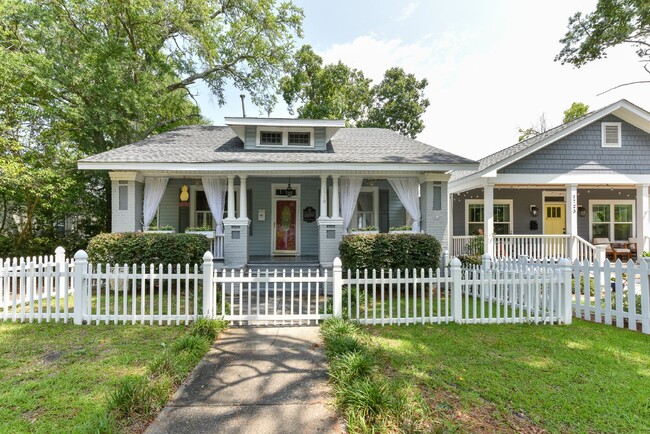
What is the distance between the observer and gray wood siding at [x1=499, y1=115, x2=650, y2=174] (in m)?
11.0

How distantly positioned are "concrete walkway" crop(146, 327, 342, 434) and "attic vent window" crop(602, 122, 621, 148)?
1298 centimetres

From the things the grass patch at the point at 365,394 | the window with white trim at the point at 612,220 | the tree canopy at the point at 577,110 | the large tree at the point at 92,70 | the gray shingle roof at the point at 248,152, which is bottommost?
the grass patch at the point at 365,394

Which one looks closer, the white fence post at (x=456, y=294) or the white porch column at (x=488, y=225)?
the white fence post at (x=456, y=294)

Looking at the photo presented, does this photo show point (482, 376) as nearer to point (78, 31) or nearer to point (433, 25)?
point (433, 25)

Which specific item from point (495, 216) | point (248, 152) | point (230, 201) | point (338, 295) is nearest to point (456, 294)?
point (338, 295)

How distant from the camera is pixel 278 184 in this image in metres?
11.7

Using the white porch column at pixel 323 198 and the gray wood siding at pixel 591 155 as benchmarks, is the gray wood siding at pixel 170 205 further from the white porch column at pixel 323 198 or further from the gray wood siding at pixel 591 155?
the gray wood siding at pixel 591 155

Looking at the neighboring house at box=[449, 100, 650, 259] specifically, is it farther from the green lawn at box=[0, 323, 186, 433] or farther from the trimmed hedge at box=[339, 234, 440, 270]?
the green lawn at box=[0, 323, 186, 433]

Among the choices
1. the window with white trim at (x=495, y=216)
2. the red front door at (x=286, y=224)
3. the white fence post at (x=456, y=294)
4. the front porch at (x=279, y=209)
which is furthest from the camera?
the window with white trim at (x=495, y=216)

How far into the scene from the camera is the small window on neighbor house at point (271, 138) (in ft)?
36.1

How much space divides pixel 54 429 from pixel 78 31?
1598 centimetres

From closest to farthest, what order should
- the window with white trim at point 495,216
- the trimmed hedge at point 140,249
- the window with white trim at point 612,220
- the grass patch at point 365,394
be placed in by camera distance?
the grass patch at point 365,394 < the trimmed hedge at point 140,249 < the window with white trim at point 612,220 < the window with white trim at point 495,216

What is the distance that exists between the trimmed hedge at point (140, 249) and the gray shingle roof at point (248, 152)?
2.36 metres

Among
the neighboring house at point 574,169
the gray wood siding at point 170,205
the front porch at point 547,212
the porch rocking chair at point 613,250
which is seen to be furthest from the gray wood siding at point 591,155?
the gray wood siding at point 170,205
